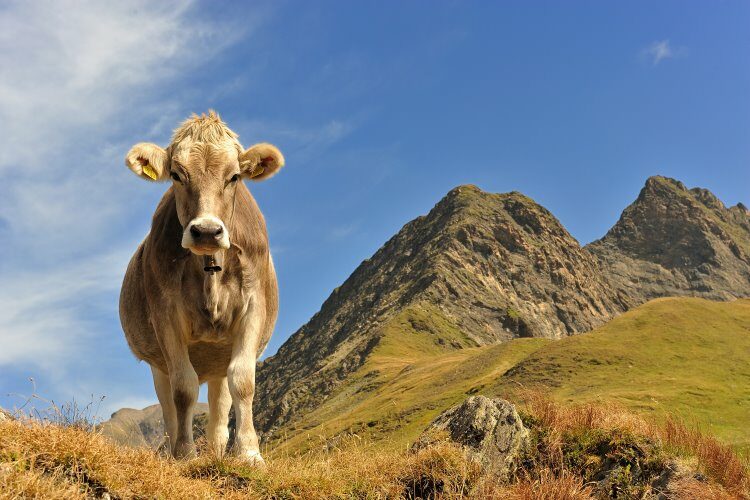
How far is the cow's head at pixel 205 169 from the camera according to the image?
763cm

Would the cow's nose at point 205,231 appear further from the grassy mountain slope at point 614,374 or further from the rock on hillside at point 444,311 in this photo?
the rock on hillside at point 444,311

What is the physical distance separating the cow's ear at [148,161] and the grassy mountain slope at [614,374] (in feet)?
115

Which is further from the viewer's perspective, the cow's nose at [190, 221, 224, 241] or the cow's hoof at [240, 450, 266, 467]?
the cow's hoof at [240, 450, 266, 467]

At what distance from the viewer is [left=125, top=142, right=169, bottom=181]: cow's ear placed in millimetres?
8516

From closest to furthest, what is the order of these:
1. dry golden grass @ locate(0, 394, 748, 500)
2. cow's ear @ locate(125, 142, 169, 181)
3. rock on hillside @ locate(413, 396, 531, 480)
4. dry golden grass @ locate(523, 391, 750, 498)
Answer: dry golden grass @ locate(0, 394, 748, 500) < cow's ear @ locate(125, 142, 169, 181) < rock on hillside @ locate(413, 396, 531, 480) < dry golden grass @ locate(523, 391, 750, 498)

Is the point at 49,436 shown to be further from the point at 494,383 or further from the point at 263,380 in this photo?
the point at 263,380

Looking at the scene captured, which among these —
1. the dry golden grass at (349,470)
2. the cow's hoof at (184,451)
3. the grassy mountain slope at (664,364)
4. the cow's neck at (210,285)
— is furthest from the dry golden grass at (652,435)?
the grassy mountain slope at (664,364)

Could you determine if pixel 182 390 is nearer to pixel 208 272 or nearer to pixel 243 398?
pixel 243 398

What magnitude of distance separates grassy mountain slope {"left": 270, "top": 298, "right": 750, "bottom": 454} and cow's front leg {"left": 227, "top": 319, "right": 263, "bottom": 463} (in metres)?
34.0

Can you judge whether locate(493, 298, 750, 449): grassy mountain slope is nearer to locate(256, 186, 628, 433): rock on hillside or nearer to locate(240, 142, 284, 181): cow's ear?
locate(240, 142, 284, 181): cow's ear

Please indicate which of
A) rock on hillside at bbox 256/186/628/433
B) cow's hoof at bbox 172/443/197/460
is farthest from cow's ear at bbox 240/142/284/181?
rock on hillside at bbox 256/186/628/433

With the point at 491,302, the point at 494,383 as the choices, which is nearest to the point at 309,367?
the point at 491,302

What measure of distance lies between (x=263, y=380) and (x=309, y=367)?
28334mm

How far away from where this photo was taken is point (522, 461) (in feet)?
31.9
